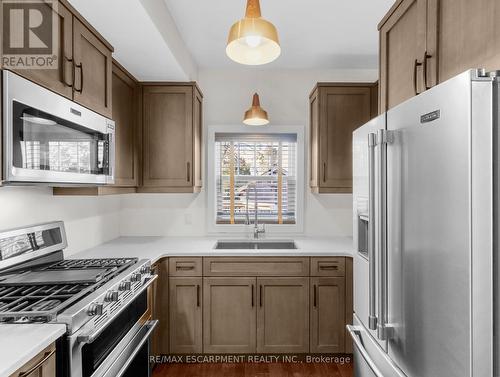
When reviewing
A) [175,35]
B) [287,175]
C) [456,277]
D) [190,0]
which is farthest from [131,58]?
[456,277]

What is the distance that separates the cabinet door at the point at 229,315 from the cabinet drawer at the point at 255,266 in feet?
0.20

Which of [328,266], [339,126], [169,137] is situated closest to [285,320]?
[328,266]

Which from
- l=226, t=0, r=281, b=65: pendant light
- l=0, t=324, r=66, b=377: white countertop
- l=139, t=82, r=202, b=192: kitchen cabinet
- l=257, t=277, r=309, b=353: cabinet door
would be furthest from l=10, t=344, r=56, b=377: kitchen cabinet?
l=139, t=82, r=202, b=192: kitchen cabinet

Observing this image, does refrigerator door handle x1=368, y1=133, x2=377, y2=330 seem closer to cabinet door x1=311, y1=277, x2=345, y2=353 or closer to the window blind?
cabinet door x1=311, y1=277, x2=345, y2=353

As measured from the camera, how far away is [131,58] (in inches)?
96.0

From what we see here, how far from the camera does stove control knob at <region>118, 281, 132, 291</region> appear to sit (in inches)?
66.4

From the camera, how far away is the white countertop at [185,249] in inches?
99.0

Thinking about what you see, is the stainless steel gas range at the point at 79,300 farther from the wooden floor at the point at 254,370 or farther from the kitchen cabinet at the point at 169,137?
the kitchen cabinet at the point at 169,137

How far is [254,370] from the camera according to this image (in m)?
2.60

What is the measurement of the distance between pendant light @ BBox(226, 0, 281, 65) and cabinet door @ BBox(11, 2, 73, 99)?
782 millimetres

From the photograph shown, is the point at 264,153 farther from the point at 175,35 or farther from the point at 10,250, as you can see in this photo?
the point at 10,250

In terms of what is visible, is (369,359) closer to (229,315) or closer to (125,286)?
(125,286)

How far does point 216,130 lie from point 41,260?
74.9 inches

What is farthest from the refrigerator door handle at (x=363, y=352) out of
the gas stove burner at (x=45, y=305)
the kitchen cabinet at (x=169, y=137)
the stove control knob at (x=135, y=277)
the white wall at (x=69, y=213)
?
the white wall at (x=69, y=213)
